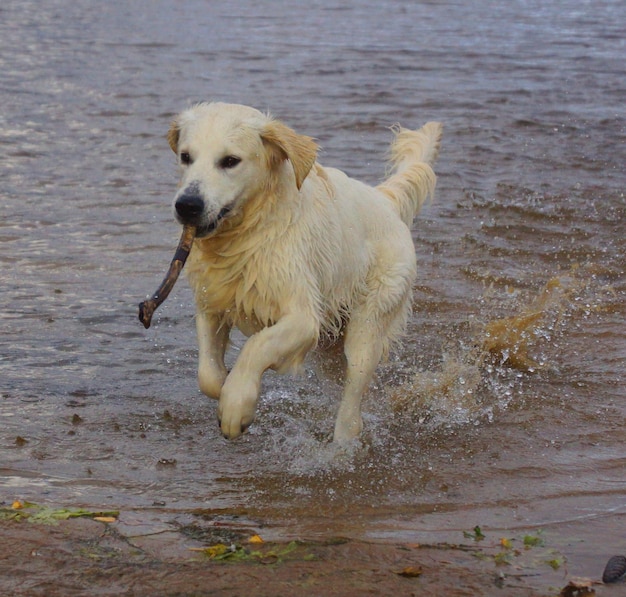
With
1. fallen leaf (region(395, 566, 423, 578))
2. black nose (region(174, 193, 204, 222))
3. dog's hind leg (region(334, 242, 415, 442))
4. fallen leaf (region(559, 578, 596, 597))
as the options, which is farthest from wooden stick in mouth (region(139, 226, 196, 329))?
fallen leaf (region(559, 578, 596, 597))

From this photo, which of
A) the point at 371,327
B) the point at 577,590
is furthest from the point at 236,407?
the point at 577,590

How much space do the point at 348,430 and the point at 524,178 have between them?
6.98 meters

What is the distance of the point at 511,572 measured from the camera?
13.3 ft

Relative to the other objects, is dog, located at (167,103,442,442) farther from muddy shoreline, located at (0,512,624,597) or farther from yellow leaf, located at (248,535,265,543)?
muddy shoreline, located at (0,512,624,597)

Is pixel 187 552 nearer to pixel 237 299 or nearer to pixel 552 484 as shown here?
pixel 237 299

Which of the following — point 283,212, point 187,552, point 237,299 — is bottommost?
point 187,552

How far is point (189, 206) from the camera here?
4.60 meters

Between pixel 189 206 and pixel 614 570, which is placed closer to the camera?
pixel 614 570

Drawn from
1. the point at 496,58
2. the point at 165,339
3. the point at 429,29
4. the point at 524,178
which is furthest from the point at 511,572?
the point at 429,29

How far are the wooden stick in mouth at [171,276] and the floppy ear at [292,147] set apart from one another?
1.95 feet

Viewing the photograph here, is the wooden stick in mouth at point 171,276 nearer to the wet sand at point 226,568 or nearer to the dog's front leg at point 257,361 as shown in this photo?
the dog's front leg at point 257,361

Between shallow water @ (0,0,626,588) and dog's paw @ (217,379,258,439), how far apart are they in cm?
43

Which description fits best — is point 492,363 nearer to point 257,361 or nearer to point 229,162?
point 257,361

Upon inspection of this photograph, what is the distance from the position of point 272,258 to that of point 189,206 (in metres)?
0.61
